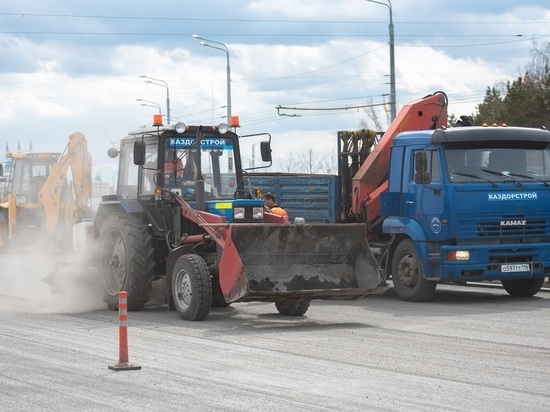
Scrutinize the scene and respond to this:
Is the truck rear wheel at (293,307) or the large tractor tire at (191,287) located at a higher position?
the large tractor tire at (191,287)

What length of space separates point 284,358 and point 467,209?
653cm

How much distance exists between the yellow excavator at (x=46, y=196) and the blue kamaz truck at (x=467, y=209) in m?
9.41

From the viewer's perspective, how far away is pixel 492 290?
20594 mm

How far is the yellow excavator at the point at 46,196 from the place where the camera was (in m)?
27.3

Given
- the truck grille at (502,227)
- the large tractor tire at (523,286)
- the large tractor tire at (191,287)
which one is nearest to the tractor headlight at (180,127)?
the large tractor tire at (191,287)

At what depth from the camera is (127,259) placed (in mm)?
16547

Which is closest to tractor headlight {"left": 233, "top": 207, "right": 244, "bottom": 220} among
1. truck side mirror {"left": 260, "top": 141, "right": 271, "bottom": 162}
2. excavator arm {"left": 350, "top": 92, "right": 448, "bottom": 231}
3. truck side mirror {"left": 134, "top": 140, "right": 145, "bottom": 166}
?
truck side mirror {"left": 260, "top": 141, "right": 271, "bottom": 162}

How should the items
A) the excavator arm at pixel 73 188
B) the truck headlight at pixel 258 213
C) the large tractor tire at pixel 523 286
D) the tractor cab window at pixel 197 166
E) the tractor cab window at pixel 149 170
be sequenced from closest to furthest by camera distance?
the truck headlight at pixel 258 213
the tractor cab window at pixel 197 166
the tractor cab window at pixel 149 170
the large tractor tire at pixel 523 286
the excavator arm at pixel 73 188

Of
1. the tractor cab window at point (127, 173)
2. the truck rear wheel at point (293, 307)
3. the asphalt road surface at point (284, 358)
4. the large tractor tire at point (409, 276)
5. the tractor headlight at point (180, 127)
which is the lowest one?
the asphalt road surface at point (284, 358)

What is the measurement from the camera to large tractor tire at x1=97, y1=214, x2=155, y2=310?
53.7 ft

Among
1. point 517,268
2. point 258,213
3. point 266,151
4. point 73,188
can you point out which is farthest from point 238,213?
point 73,188

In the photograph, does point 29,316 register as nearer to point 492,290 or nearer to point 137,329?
point 137,329

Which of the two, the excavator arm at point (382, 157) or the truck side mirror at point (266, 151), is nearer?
the truck side mirror at point (266, 151)

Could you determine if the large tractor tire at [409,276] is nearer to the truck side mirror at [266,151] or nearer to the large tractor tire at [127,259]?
the truck side mirror at [266,151]
